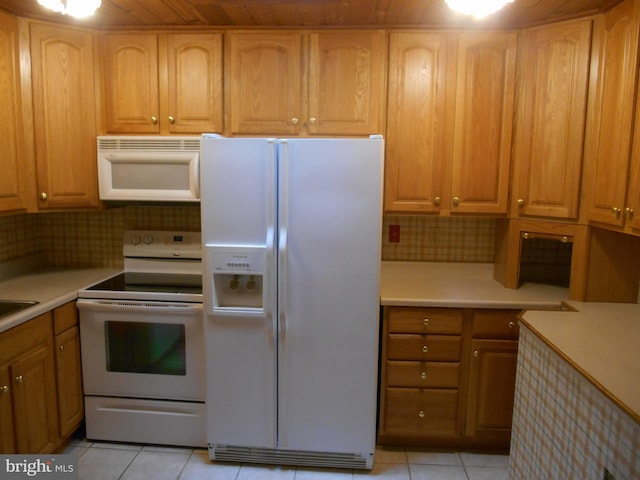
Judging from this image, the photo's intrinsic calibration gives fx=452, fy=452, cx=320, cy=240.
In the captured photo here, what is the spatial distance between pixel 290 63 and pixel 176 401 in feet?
6.10

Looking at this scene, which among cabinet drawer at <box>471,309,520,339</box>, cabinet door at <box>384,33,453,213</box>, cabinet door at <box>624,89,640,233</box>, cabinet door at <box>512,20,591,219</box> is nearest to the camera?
cabinet door at <box>624,89,640,233</box>

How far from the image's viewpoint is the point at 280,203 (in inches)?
79.3

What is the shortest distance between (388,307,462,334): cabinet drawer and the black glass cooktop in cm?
101

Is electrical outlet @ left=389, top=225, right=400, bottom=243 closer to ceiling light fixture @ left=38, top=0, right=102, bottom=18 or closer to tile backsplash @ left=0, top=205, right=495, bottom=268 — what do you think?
tile backsplash @ left=0, top=205, right=495, bottom=268

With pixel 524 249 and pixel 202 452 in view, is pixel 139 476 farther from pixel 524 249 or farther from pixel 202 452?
pixel 524 249

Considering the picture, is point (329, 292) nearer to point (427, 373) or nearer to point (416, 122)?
point (427, 373)

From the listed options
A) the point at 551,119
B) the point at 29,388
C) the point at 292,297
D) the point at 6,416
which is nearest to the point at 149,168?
the point at 292,297

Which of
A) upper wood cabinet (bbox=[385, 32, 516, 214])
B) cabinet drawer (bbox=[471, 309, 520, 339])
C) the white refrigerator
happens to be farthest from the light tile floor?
upper wood cabinet (bbox=[385, 32, 516, 214])

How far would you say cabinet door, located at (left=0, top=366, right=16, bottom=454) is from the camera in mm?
1819

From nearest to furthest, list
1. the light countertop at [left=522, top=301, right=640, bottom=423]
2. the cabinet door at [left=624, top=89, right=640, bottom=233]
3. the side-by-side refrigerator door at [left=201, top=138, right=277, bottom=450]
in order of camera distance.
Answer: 1. the light countertop at [left=522, top=301, right=640, bottom=423]
2. the cabinet door at [left=624, top=89, right=640, bottom=233]
3. the side-by-side refrigerator door at [left=201, top=138, right=277, bottom=450]

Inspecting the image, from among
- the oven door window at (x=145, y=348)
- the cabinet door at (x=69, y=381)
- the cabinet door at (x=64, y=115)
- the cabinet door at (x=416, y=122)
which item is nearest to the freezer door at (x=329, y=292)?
the cabinet door at (x=416, y=122)

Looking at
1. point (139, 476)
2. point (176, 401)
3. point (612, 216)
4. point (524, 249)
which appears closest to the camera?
point (612, 216)

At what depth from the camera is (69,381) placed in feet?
7.41

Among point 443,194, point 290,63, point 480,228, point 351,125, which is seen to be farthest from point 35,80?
point 480,228
